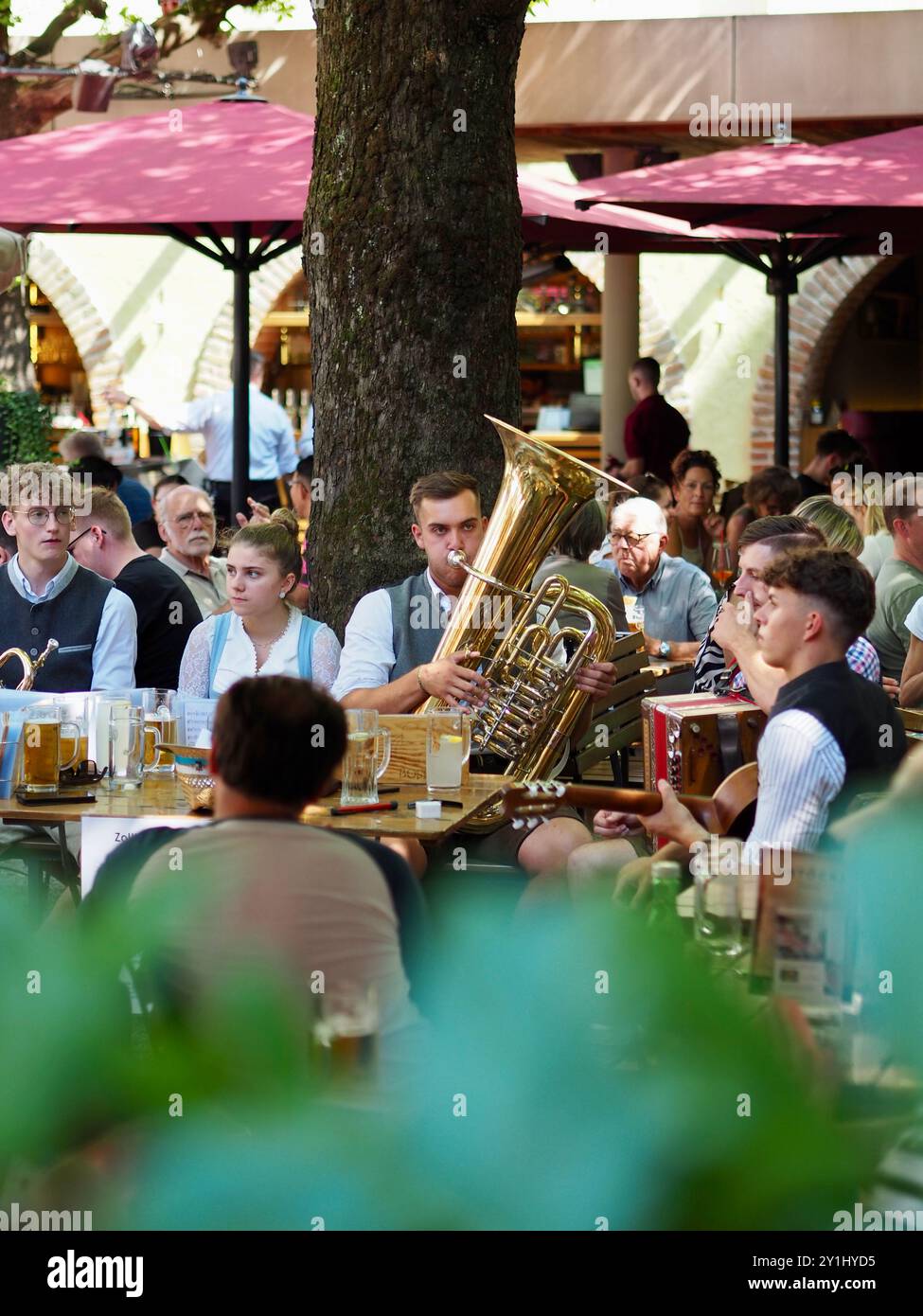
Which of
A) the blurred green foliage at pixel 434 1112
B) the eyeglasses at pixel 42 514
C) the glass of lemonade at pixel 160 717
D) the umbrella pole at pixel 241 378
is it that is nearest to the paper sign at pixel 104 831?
the glass of lemonade at pixel 160 717

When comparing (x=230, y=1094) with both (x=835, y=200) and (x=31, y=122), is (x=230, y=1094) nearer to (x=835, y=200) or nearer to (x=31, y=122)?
(x=835, y=200)

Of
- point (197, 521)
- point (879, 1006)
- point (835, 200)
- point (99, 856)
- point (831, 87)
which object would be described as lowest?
point (99, 856)

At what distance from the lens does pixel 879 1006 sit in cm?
122

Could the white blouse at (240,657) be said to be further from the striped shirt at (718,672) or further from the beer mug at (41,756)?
the striped shirt at (718,672)

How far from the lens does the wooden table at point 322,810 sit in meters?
3.53

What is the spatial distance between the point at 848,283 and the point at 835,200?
7391mm

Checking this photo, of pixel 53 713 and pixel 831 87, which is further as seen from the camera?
pixel 831 87

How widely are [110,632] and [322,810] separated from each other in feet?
4.63

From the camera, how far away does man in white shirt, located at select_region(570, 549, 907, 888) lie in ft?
9.97

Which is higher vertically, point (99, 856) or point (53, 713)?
point (53, 713)

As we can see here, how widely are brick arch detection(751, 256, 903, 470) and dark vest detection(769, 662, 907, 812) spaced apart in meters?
11.6

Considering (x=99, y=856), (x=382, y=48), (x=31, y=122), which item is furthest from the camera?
(x=31, y=122)
